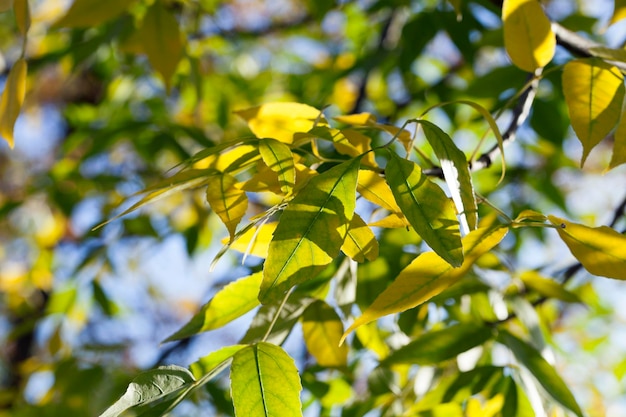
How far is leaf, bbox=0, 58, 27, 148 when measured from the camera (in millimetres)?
499

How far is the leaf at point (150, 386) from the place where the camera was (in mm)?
342

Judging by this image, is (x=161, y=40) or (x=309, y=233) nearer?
(x=309, y=233)

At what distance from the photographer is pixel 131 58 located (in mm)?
1331

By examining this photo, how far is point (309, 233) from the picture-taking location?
Result: 1.18 feet

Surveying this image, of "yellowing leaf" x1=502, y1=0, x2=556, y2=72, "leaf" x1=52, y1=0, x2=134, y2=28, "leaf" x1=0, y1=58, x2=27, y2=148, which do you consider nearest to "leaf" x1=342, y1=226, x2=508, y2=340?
"yellowing leaf" x1=502, y1=0, x2=556, y2=72

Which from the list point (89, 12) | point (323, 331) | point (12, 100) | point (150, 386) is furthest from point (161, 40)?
point (150, 386)

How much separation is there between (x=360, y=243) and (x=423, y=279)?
46mm

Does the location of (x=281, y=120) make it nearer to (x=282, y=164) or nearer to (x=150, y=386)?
(x=282, y=164)

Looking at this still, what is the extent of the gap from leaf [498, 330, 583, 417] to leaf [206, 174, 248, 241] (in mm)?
290

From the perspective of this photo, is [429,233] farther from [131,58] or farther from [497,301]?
[131,58]

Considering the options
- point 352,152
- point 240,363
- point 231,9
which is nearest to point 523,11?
point 352,152

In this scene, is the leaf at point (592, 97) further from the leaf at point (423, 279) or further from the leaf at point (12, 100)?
the leaf at point (12, 100)

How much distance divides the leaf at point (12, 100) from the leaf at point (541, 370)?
436mm

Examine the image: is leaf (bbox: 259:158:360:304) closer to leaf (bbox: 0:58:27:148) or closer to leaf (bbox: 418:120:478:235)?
leaf (bbox: 418:120:478:235)
